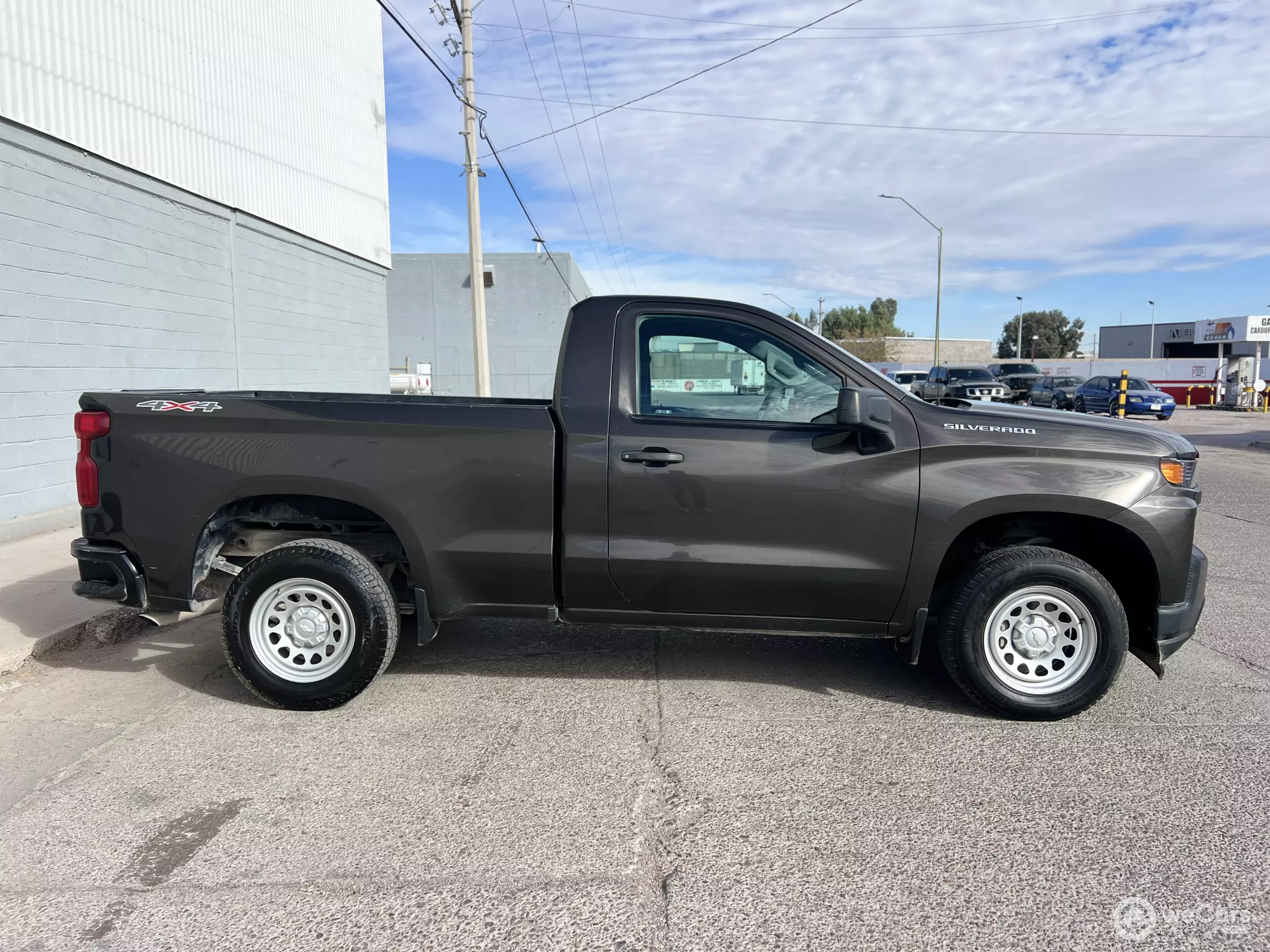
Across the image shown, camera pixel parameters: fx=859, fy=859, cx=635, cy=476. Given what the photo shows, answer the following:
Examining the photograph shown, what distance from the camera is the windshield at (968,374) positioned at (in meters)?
35.7

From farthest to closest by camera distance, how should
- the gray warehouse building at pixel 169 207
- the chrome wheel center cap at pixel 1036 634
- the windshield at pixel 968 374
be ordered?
1. the windshield at pixel 968 374
2. the gray warehouse building at pixel 169 207
3. the chrome wheel center cap at pixel 1036 634

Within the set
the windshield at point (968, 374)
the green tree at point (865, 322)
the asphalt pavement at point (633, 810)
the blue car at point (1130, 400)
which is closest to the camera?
Answer: the asphalt pavement at point (633, 810)

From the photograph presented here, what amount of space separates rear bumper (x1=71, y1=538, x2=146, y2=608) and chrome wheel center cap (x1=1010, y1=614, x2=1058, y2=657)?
4.41 meters

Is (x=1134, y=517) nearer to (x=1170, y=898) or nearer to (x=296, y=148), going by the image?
(x=1170, y=898)

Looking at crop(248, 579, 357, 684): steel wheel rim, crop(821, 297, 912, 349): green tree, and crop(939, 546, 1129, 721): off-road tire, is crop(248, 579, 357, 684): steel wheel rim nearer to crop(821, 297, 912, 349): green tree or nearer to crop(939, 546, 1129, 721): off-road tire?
crop(939, 546, 1129, 721): off-road tire

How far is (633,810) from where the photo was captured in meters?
3.34

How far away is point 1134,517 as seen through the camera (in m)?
4.00

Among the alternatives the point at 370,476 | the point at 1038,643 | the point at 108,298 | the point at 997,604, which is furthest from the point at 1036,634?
the point at 108,298

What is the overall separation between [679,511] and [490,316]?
2984 cm

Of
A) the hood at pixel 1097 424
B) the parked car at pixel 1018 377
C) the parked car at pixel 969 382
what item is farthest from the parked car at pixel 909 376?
the hood at pixel 1097 424

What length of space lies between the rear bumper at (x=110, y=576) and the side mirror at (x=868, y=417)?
3.62 metres

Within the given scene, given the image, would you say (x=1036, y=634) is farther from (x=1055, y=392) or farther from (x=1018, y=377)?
(x=1018, y=377)

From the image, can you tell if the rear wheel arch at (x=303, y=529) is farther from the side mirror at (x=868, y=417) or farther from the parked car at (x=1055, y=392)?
the parked car at (x=1055, y=392)

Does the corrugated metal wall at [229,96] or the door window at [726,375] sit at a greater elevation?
the corrugated metal wall at [229,96]
